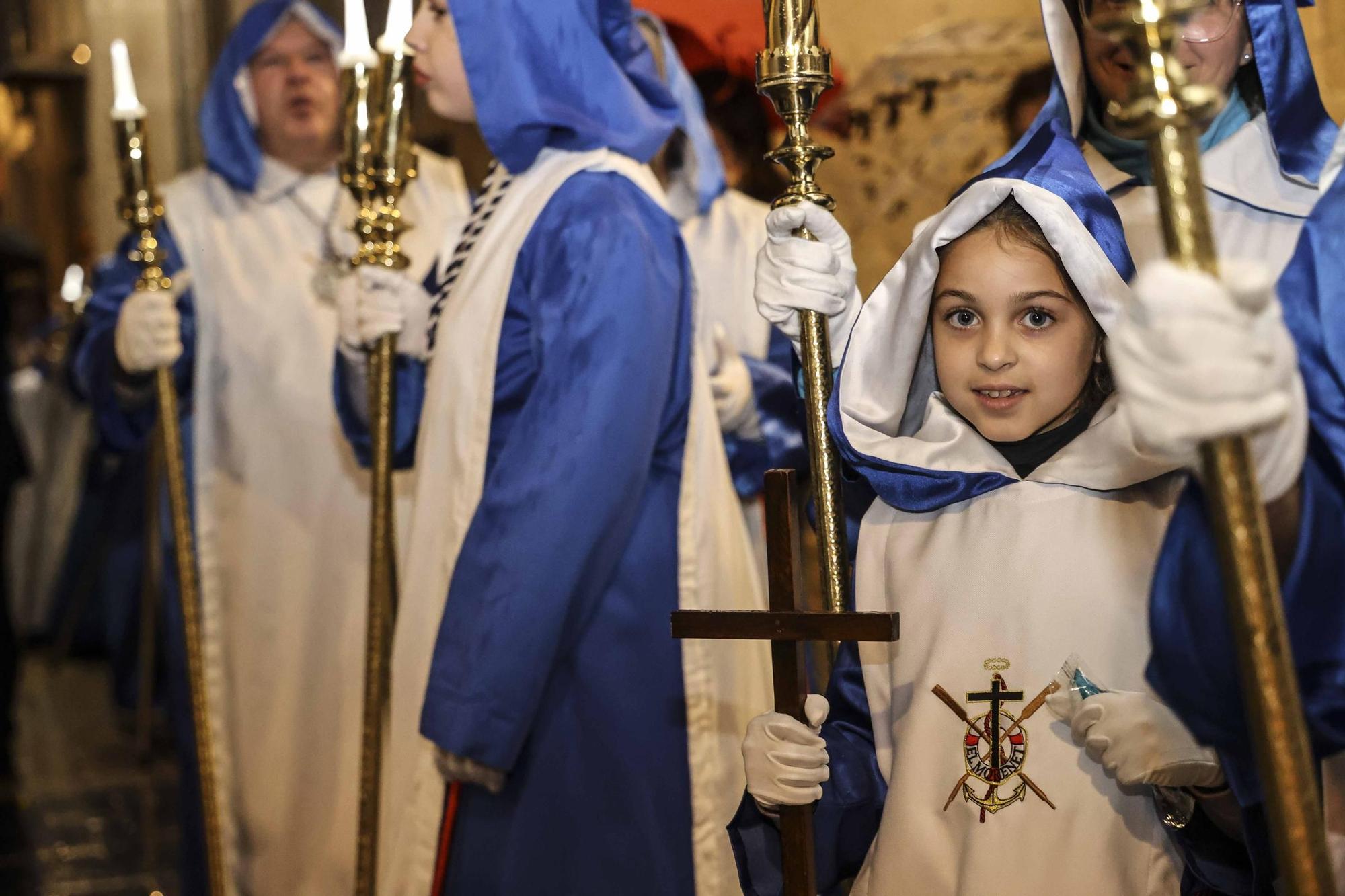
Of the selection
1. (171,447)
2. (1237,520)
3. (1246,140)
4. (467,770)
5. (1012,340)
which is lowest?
(467,770)

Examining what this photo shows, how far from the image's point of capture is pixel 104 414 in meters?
4.28

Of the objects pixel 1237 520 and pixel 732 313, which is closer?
pixel 1237 520

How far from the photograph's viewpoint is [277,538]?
14.1 feet

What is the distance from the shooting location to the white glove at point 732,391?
127 inches

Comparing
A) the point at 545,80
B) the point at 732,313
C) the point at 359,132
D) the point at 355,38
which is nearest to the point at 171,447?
the point at 359,132

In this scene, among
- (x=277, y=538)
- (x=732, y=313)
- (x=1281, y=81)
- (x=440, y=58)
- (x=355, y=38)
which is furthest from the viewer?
(x=277, y=538)

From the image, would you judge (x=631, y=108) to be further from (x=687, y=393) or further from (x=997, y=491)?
(x=997, y=491)

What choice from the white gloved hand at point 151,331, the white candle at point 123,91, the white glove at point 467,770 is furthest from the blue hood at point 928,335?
the white gloved hand at point 151,331

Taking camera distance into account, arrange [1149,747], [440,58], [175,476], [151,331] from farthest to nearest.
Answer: [151,331] < [175,476] < [440,58] < [1149,747]

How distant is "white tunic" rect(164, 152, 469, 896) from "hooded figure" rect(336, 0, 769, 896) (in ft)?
4.56

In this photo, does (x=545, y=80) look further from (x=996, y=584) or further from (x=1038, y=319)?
(x=996, y=584)

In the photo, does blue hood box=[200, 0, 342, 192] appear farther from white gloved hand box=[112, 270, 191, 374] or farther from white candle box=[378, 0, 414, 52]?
white candle box=[378, 0, 414, 52]

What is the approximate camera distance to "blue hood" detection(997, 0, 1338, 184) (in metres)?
2.35

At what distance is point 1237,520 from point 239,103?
12.4 ft
